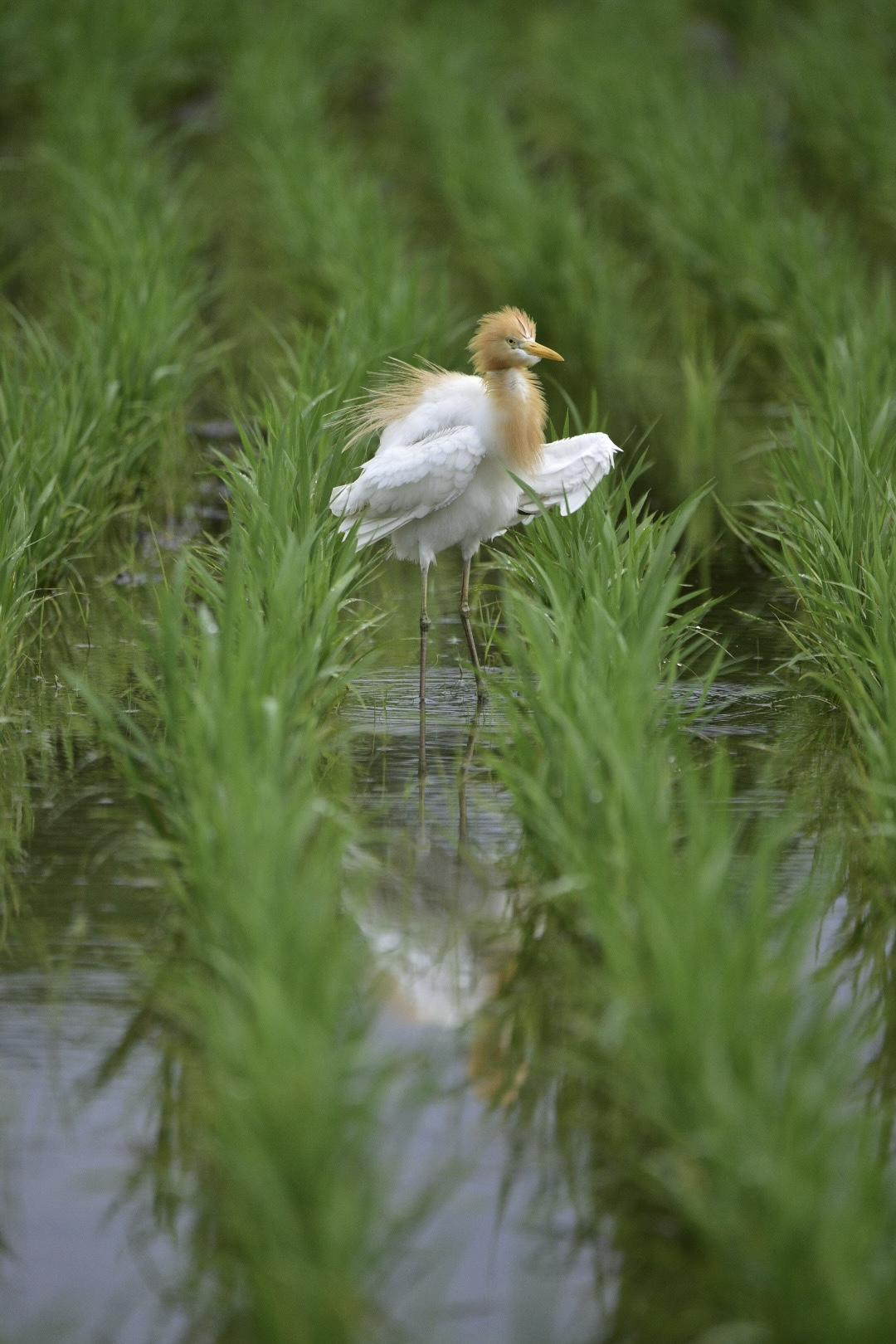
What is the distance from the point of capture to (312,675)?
4109 mm

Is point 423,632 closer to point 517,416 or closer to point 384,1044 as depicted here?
point 517,416

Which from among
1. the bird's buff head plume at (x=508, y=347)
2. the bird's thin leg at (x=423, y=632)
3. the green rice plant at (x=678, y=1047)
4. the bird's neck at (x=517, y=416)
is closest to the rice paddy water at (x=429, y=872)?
the green rice plant at (x=678, y=1047)

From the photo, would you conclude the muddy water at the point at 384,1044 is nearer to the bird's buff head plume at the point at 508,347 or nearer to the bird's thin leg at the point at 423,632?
the bird's thin leg at the point at 423,632

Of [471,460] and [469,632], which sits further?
[469,632]

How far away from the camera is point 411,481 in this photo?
4961 millimetres

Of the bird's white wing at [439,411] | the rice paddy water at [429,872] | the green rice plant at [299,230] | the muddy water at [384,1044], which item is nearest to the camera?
the rice paddy water at [429,872]

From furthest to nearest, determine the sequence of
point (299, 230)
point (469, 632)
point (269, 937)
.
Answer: point (299, 230) < point (469, 632) < point (269, 937)

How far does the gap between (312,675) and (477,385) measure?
132cm

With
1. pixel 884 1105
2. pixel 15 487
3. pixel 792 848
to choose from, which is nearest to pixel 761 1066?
pixel 884 1105

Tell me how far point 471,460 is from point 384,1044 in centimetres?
210

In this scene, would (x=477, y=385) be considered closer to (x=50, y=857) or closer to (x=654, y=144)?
(x=50, y=857)

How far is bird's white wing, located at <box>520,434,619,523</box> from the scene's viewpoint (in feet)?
16.8

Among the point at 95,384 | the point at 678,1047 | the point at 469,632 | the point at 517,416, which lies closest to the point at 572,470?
the point at 517,416

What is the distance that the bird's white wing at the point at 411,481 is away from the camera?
4.97 metres
